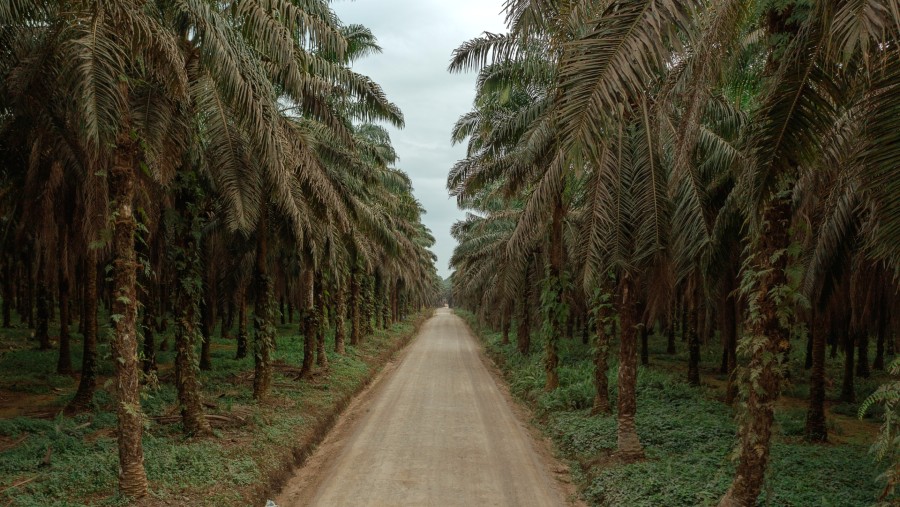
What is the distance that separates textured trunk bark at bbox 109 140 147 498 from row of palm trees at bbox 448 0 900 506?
5.40 meters

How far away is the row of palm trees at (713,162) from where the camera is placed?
163 inches

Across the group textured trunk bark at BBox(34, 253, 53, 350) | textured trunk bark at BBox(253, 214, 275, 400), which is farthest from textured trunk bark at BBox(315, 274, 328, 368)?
textured trunk bark at BBox(34, 253, 53, 350)

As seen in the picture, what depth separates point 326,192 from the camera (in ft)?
42.2

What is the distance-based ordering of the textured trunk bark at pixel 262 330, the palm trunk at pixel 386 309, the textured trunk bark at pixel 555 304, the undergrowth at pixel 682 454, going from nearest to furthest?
the undergrowth at pixel 682 454, the textured trunk bark at pixel 262 330, the textured trunk bark at pixel 555 304, the palm trunk at pixel 386 309

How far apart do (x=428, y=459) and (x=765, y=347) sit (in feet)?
21.8

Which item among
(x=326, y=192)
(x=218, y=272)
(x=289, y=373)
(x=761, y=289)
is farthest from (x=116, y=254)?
(x=218, y=272)

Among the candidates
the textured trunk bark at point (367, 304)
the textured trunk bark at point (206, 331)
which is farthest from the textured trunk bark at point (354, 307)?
the textured trunk bark at point (206, 331)

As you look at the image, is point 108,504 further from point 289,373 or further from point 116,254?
point 289,373

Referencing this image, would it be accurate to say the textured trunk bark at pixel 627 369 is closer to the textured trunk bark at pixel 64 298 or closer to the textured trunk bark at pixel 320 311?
the textured trunk bark at pixel 320 311

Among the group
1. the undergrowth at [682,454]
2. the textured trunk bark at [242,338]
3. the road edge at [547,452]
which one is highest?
the textured trunk bark at [242,338]

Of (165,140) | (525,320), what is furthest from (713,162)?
(525,320)

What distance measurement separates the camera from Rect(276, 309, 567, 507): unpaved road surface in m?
8.63

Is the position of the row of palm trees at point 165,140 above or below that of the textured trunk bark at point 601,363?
above

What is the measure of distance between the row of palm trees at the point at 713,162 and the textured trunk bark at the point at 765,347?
18mm
